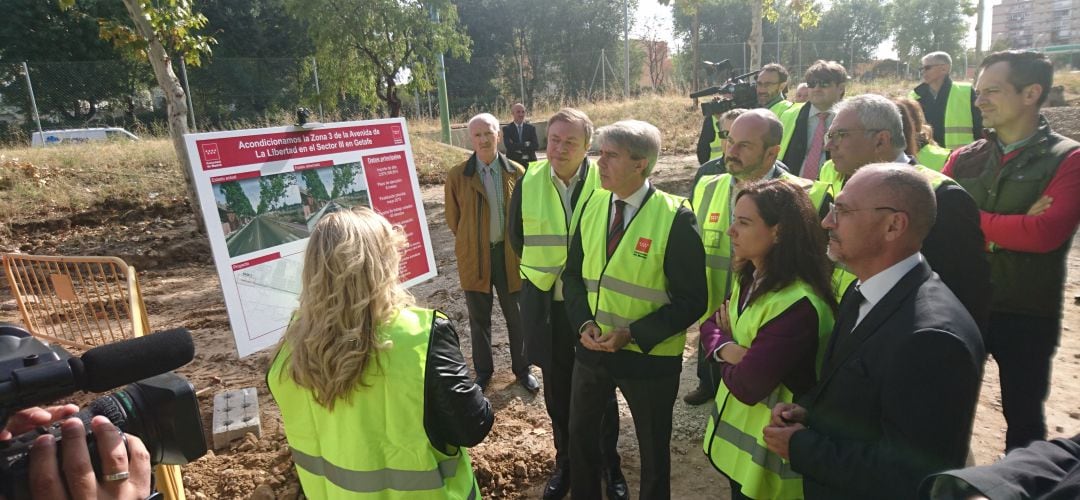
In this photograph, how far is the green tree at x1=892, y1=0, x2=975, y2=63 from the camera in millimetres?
39500

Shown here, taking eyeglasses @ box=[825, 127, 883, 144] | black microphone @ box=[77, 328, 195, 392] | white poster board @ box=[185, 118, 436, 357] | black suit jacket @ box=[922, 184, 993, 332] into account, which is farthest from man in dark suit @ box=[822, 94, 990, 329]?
black microphone @ box=[77, 328, 195, 392]

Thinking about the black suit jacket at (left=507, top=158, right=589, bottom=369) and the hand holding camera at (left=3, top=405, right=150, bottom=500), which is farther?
the black suit jacket at (left=507, top=158, right=589, bottom=369)

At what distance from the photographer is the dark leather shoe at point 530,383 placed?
440 cm

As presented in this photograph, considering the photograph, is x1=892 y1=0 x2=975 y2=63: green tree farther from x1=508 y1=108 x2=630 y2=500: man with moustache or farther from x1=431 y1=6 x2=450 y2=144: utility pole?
x1=508 y1=108 x2=630 y2=500: man with moustache

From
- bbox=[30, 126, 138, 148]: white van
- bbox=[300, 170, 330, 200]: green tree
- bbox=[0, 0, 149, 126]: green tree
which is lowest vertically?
bbox=[300, 170, 330, 200]: green tree

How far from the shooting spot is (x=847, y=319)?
1.75 m

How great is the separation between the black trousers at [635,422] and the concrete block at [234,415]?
86.0 inches

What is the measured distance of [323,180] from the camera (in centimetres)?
333

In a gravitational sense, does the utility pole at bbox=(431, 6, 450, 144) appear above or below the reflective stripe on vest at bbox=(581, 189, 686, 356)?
above

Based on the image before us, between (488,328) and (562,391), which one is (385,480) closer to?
(562,391)

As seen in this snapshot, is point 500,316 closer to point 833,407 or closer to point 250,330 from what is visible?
point 250,330

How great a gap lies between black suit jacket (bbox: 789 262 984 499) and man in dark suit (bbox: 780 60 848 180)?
130 inches

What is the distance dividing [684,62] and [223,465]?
121 ft

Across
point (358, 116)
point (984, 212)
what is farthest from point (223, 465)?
point (358, 116)
